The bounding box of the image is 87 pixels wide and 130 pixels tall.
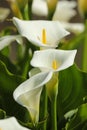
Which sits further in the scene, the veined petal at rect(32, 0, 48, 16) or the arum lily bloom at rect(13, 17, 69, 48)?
the veined petal at rect(32, 0, 48, 16)

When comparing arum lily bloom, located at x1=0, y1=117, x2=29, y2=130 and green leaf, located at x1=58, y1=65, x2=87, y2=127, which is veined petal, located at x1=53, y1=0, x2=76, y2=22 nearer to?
green leaf, located at x1=58, y1=65, x2=87, y2=127

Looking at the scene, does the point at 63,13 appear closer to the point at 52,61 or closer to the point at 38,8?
the point at 38,8

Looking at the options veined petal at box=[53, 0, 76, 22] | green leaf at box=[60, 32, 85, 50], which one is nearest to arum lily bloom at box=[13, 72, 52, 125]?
green leaf at box=[60, 32, 85, 50]

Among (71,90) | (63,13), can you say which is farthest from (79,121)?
(63,13)

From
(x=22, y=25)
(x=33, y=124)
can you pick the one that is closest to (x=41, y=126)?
(x=33, y=124)

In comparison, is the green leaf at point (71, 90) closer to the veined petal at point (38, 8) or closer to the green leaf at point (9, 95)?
the green leaf at point (9, 95)

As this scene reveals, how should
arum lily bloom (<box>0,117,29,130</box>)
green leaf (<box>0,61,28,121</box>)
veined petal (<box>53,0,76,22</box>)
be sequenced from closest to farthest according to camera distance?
arum lily bloom (<box>0,117,29,130</box>) → green leaf (<box>0,61,28,121</box>) → veined petal (<box>53,0,76,22</box>)

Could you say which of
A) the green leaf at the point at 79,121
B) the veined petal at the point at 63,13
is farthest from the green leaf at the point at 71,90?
the veined petal at the point at 63,13
